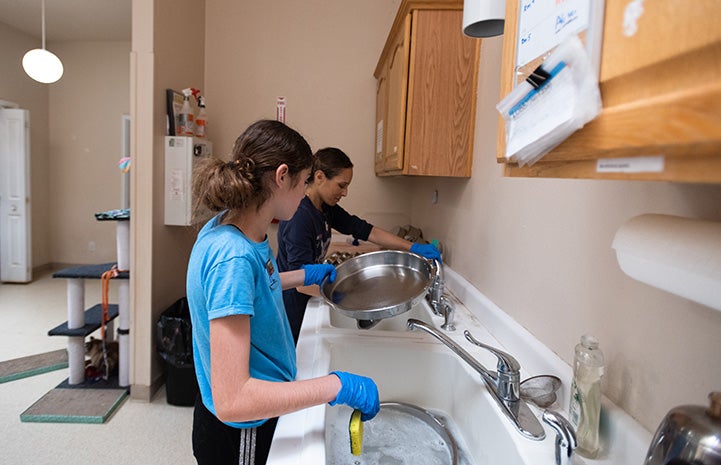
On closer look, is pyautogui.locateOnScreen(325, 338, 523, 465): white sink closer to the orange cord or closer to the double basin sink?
the double basin sink

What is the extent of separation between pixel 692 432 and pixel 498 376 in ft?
1.62

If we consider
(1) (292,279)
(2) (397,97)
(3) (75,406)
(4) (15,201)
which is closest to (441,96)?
(2) (397,97)

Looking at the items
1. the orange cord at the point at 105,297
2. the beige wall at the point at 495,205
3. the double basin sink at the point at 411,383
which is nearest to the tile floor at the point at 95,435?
the orange cord at the point at 105,297

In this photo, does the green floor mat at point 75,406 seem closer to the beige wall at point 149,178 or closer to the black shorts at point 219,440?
the beige wall at point 149,178

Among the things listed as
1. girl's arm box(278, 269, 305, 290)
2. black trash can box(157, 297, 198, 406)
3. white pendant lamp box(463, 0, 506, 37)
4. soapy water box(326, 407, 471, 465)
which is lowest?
black trash can box(157, 297, 198, 406)

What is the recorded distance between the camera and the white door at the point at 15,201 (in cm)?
470

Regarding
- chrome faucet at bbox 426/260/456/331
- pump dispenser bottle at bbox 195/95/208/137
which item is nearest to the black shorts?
chrome faucet at bbox 426/260/456/331

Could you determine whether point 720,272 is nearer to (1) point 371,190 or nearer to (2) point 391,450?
(2) point 391,450

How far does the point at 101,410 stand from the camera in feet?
7.37

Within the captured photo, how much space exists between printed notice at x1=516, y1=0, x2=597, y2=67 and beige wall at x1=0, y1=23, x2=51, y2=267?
20.3 feet

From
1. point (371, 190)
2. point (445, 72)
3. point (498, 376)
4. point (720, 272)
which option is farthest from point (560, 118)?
point (371, 190)

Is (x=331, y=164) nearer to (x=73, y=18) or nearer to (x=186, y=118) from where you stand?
(x=186, y=118)

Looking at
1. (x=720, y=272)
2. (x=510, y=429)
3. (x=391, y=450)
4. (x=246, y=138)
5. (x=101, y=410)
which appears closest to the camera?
(x=720, y=272)

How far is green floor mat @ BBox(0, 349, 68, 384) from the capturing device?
2639mm
